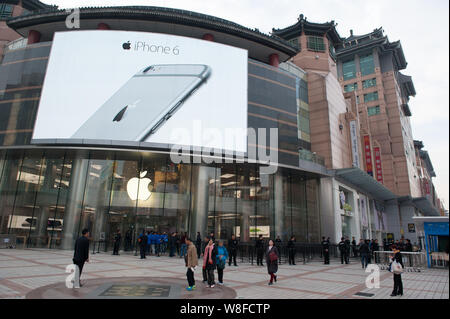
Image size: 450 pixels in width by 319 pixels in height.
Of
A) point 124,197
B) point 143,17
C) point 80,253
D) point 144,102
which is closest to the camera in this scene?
point 80,253

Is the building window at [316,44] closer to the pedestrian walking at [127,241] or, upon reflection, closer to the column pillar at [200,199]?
the column pillar at [200,199]

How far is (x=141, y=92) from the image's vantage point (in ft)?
78.5

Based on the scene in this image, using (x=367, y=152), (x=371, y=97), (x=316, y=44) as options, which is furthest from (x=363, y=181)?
(x=371, y=97)

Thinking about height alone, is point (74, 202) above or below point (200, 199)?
below

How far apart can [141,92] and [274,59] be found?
609 inches

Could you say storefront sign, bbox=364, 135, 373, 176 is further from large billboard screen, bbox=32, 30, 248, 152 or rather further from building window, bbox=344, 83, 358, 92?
large billboard screen, bbox=32, 30, 248, 152

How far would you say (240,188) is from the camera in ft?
83.4

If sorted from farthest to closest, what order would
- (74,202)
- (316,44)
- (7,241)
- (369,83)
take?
1. (369,83)
2. (316,44)
3. (74,202)
4. (7,241)

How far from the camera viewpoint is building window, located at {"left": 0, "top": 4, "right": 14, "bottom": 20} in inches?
1430

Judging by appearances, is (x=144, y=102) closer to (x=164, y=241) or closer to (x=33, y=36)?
(x=164, y=241)

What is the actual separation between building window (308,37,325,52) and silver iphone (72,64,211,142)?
1783 centimetres

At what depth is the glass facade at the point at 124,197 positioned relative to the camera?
2228cm

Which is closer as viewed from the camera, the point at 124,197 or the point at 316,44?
the point at 124,197

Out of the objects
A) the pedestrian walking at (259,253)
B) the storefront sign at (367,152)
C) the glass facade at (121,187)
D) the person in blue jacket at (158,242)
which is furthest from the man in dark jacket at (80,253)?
the storefront sign at (367,152)
